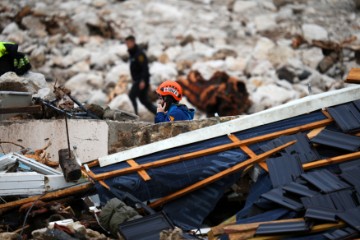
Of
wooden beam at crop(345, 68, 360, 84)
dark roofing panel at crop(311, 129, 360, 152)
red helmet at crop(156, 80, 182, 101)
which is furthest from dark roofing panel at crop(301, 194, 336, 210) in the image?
red helmet at crop(156, 80, 182, 101)

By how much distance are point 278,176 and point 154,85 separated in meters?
10.4

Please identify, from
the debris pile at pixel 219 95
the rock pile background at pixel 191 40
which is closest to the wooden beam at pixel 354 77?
the debris pile at pixel 219 95

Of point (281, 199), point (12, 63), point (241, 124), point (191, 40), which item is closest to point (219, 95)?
point (191, 40)

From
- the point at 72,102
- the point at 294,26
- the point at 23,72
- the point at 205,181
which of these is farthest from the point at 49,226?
the point at 294,26

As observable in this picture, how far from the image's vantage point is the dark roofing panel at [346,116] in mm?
9602

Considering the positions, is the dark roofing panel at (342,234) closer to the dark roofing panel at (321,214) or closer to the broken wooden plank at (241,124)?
the dark roofing panel at (321,214)

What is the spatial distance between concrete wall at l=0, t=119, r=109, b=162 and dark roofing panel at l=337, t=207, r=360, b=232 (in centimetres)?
369

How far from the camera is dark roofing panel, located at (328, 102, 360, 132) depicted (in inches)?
378

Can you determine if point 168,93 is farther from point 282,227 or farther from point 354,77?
point 282,227

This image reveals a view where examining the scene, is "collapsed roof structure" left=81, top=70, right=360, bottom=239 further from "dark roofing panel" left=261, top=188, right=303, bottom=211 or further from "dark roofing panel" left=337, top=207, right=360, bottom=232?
"dark roofing panel" left=337, top=207, right=360, bottom=232

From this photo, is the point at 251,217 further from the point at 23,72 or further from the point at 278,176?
the point at 23,72

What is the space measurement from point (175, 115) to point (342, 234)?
3.51 meters

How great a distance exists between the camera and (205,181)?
31.4 ft

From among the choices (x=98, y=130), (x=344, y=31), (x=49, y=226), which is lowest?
(x=49, y=226)
